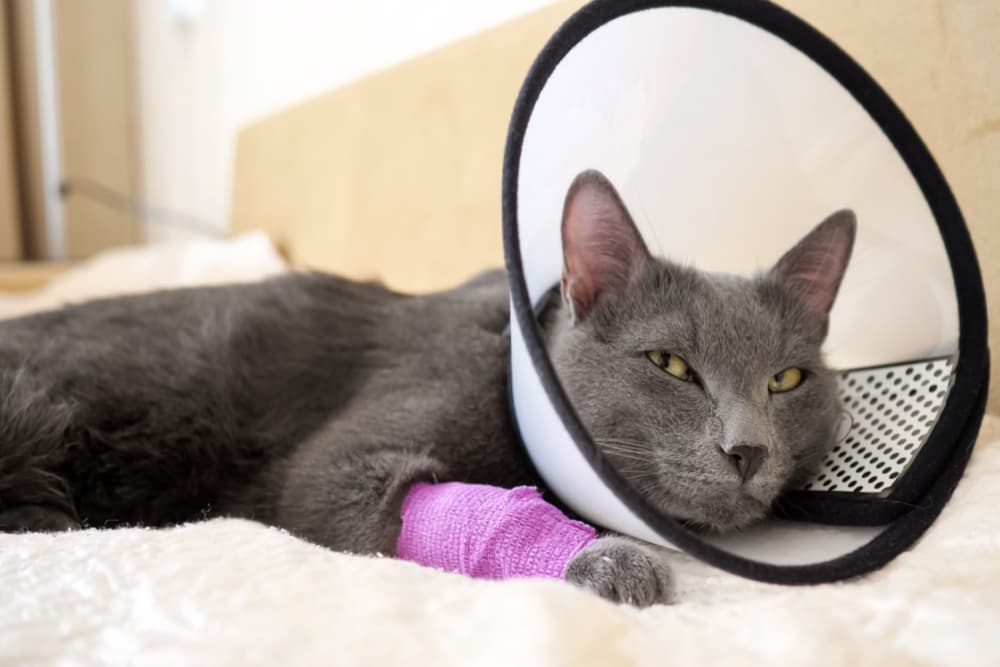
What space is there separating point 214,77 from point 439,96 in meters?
2.34

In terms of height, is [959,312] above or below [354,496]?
above

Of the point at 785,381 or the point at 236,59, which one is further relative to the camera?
the point at 236,59

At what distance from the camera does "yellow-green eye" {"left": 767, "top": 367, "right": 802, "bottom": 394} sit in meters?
0.93

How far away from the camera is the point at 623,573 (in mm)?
739

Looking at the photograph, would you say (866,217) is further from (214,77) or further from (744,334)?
(214,77)

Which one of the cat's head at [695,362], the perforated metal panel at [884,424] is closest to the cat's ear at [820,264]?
the cat's head at [695,362]

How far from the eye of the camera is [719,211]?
→ 108 centimetres

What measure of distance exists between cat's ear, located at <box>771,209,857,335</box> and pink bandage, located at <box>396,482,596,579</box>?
44 centimetres

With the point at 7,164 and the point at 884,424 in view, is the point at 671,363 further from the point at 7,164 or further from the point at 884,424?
the point at 7,164

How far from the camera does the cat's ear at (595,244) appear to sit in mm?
867

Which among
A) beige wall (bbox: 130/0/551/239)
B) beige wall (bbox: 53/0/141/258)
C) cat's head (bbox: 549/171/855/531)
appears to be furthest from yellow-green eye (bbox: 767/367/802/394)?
beige wall (bbox: 53/0/141/258)

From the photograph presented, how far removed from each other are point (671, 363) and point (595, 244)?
0.54 feet

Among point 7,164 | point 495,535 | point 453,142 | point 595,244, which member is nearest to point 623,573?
point 495,535

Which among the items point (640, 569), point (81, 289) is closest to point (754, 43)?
point (640, 569)
